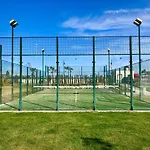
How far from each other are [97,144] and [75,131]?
1371 millimetres

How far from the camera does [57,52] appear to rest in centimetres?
1085

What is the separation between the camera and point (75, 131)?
23.1 ft

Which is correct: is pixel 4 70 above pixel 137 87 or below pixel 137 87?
above

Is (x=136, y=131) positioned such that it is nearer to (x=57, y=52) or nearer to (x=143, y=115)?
(x=143, y=115)

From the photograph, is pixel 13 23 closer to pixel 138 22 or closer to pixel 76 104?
pixel 76 104

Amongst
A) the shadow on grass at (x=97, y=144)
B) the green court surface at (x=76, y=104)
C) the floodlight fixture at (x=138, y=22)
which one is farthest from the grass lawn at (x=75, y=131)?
the floodlight fixture at (x=138, y=22)

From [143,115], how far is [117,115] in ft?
3.13

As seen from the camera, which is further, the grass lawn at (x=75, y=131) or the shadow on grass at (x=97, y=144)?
the grass lawn at (x=75, y=131)

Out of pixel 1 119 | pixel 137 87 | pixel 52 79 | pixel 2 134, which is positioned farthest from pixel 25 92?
pixel 2 134

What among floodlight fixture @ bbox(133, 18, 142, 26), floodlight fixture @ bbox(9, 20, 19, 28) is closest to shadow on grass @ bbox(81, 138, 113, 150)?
floodlight fixture @ bbox(9, 20, 19, 28)

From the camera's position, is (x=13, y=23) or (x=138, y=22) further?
(x=138, y=22)

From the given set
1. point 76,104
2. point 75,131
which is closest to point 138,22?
point 76,104

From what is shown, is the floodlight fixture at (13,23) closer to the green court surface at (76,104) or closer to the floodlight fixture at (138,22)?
the green court surface at (76,104)

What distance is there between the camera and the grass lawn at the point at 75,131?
5.71 meters
